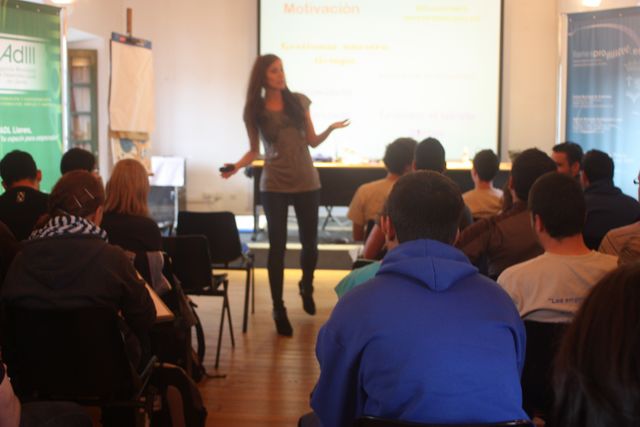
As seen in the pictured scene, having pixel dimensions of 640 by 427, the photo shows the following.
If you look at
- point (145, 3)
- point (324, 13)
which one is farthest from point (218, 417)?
point (145, 3)

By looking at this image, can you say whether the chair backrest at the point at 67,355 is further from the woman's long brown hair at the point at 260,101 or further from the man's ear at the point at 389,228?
the woman's long brown hair at the point at 260,101

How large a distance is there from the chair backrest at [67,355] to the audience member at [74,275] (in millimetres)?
62

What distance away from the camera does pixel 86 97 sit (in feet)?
28.9

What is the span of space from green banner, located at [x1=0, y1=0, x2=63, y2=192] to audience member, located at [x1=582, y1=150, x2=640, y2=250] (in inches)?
149

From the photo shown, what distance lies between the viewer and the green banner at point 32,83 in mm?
5535

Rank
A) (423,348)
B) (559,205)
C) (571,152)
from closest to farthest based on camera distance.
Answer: (423,348), (559,205), (571,152)

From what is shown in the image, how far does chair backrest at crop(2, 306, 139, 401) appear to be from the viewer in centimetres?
243

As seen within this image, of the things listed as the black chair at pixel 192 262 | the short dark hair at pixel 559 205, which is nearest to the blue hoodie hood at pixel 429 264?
the short dark hair at pixel 559 205

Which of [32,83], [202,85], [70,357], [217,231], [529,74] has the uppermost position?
[529,74]

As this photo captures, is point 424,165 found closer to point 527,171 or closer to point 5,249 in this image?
point 527,171

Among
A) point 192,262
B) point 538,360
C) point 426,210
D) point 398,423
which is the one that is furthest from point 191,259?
point 398,423

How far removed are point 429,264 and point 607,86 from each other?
672cm

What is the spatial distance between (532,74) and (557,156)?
5.00 metres

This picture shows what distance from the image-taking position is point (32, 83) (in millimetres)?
5812
